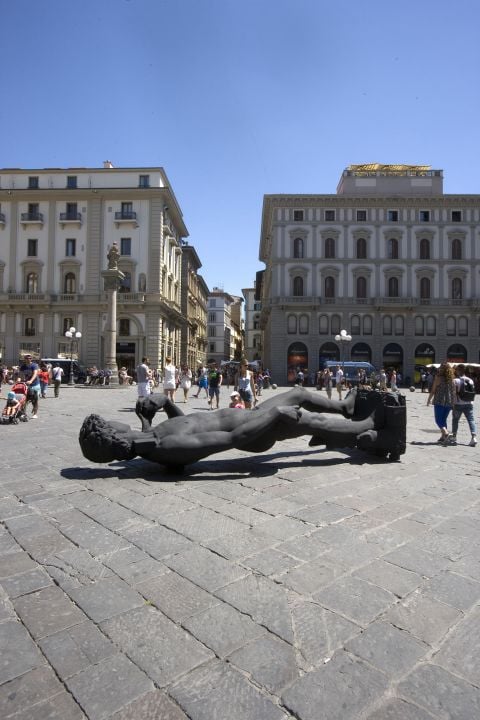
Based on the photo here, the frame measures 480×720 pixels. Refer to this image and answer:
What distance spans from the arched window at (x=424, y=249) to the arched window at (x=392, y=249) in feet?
7.22

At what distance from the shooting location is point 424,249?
40.4 m

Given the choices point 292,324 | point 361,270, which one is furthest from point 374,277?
point 292,324

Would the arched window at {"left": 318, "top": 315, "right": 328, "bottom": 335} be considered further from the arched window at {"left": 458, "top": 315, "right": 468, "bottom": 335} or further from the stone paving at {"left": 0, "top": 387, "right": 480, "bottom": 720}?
the stone paving at {"left": 0, "top": 387, "right": 480, "bottom": 720}

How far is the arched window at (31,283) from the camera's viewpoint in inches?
1463

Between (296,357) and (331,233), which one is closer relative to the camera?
(296,357)

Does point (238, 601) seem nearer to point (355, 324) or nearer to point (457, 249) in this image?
point (355, 324)

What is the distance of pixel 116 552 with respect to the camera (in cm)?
285

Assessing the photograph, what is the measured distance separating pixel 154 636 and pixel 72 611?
48 cm

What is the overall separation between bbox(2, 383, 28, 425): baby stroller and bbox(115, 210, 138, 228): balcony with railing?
29478 mm

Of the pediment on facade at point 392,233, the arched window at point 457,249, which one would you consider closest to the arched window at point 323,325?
the pediment on facade at point 392,233

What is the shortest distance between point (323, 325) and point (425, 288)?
9.65 metres

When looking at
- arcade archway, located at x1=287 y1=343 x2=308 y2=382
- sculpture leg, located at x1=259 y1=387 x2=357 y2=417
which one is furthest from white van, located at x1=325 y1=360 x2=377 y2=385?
sculpture leg, located at x1=259 y1=387 x2=357 y2=417

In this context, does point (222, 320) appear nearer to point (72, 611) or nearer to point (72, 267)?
point (72, 267)

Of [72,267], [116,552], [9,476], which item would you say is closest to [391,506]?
[116,552]
